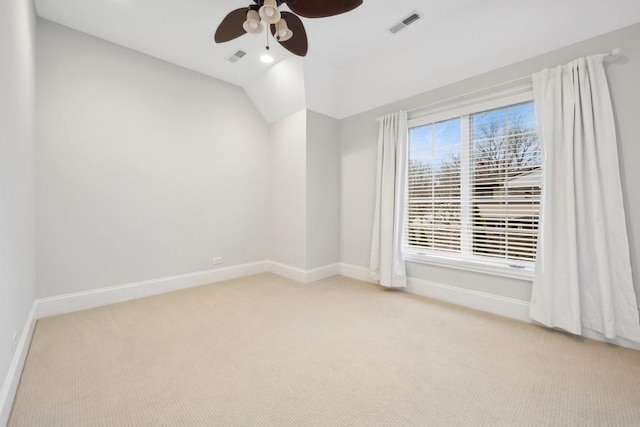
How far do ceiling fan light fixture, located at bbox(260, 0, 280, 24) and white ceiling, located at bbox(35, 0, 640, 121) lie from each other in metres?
0.99

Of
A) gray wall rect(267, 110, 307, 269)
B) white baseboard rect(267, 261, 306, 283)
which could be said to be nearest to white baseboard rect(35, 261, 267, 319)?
white baseboard rect(267, 261, 306, 283)

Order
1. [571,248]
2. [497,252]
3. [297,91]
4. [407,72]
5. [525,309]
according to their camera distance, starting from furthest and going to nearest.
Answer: [297,91]
[407,72]
[497,252]
[525,309]
[571,248]

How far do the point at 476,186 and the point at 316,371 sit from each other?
2.50 metres

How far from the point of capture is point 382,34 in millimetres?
2930

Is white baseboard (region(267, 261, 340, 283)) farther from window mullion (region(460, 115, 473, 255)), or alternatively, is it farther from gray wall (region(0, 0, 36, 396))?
gray wall (region(0, 0, 36, 396))

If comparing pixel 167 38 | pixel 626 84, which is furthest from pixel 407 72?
pixel 167 38

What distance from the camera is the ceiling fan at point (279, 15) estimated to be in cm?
183

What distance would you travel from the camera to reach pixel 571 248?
2238 mm

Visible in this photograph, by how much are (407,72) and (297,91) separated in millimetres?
1444

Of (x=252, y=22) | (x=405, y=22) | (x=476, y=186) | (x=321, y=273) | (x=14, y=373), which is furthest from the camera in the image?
(x=321, y=273)

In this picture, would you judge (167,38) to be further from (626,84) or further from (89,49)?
(626,84)

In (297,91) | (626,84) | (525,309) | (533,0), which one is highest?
(533,0)

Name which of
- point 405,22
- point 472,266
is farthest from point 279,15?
point 472,266

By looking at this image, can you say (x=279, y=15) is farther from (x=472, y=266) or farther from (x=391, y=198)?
(x=472, y=266)
